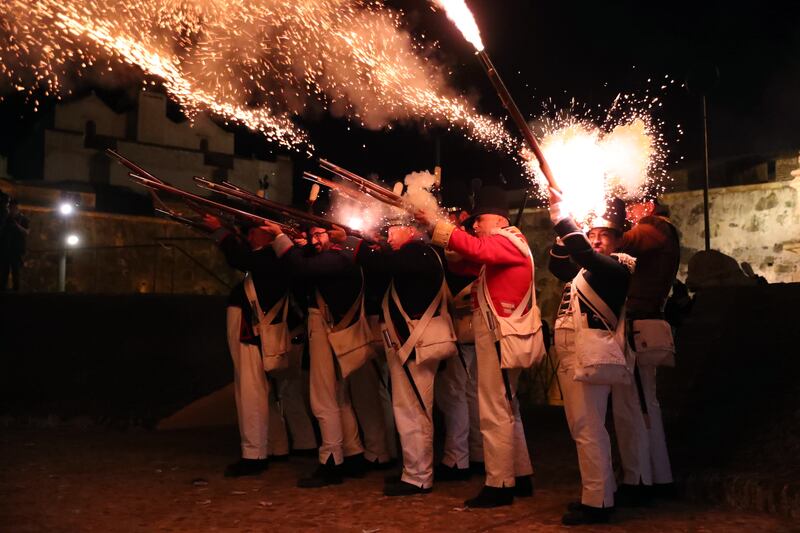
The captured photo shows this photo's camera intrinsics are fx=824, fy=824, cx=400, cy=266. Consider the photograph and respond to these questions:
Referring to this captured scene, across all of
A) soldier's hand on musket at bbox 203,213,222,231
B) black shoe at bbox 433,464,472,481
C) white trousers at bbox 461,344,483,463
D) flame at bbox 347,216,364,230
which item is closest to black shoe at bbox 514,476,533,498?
black shoe at bbox 433,464,472,481

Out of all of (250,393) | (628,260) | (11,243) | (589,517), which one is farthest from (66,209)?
(589,517)

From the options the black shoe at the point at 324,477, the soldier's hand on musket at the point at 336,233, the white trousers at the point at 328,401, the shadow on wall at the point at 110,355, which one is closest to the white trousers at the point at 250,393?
the white trousers at the point at 328,401

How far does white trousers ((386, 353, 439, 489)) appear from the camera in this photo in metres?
6.11

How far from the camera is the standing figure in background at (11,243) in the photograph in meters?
16.3

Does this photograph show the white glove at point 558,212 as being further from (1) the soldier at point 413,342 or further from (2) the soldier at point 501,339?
(1) the soldier at point 413,342

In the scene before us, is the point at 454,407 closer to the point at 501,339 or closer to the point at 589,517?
the point at 501,339

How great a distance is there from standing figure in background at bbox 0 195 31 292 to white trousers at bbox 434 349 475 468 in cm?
1216

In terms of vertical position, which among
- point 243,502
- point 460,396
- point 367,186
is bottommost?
point 243,502

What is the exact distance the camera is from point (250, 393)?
704 centimetres

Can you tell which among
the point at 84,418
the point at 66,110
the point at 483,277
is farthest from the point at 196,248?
the point at 483,277

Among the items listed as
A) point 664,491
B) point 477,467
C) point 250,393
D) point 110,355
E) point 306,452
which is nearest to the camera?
point 664,491

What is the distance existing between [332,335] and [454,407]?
1.17 metres

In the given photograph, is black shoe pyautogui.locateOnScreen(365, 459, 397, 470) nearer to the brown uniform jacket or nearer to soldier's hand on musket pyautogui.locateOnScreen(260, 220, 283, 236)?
soldier's hand on musket pyautogui.locateOnScreen(260, 220, 283, 236)

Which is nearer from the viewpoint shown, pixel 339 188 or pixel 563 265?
pixel 563 265
